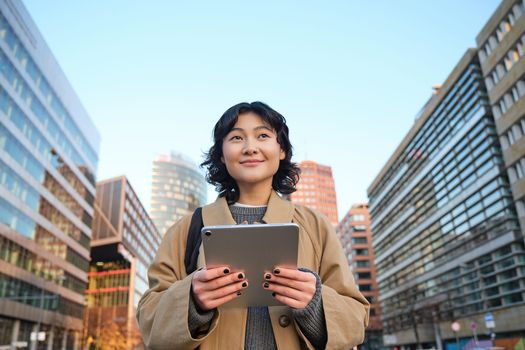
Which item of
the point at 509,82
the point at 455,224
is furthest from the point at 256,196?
the point at 455,224

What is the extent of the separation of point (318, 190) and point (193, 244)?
6548 inches

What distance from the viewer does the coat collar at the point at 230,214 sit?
220 cm

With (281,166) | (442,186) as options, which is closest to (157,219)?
(442,186)

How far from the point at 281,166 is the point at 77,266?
53.0 metres

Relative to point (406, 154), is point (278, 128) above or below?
below

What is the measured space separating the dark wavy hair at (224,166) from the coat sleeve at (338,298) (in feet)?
1.62

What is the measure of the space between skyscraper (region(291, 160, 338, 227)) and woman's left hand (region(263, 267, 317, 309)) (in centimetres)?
16010

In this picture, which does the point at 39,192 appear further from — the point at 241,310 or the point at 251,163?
the point at 241,310

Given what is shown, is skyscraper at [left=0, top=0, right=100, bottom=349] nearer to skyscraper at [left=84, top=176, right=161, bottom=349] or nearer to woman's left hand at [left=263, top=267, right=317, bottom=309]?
skyscraper at [left=84, top=176, right=161, bottom=349]

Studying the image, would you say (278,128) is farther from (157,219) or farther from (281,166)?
(157,219)

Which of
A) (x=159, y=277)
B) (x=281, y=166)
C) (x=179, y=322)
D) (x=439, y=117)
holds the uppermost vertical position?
(x=439, y=117)

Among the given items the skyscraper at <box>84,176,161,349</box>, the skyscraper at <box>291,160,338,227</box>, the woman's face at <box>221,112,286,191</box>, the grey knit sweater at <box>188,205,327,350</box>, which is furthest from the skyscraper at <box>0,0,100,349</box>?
the skyscraper at <box>291,160,338,227</box>

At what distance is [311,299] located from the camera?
170 cm

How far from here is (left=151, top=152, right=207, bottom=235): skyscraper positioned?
16425cm
